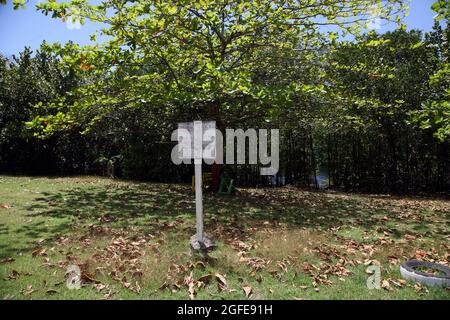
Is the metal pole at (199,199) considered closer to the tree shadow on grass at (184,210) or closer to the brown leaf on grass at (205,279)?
the brown leaf on grass at (205,279)

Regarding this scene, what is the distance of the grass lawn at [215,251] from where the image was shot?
14.1ft

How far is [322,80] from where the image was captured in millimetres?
11547

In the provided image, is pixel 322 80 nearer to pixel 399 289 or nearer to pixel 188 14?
pixel 188 14

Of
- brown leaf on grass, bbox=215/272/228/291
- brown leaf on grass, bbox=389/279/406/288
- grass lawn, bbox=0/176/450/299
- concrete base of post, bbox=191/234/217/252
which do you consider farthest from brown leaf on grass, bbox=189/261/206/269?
brown leaf on grass, bbox=389/279/406/288

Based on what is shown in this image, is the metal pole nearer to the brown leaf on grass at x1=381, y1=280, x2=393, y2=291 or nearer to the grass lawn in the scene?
the grass lawn

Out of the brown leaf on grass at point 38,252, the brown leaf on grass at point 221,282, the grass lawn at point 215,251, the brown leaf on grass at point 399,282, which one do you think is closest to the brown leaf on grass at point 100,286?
the grass lawn at point 215,251

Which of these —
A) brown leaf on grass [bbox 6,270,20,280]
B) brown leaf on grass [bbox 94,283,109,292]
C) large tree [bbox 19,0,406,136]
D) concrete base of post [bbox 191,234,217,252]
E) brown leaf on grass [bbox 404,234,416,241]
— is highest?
large tree [bbox 19,0,406,136]

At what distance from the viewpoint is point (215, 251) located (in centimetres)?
546

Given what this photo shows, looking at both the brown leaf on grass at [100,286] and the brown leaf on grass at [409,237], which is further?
the brown leaf on grass at [409,237]

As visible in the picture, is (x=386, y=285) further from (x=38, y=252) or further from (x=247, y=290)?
(x=38, y=252)

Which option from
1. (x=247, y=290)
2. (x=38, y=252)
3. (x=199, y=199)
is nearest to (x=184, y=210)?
(x=199, y=199)

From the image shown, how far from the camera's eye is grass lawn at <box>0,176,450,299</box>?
4.29 m

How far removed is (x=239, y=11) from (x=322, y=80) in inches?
143
